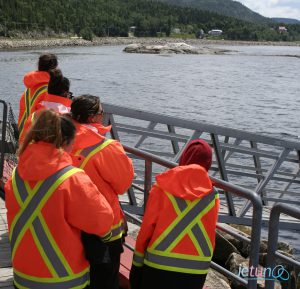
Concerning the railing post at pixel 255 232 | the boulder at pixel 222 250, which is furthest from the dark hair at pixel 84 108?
the boulder at pixel 222 250

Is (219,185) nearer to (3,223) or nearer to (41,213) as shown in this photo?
(41,213)

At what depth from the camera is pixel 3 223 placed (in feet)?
18.9

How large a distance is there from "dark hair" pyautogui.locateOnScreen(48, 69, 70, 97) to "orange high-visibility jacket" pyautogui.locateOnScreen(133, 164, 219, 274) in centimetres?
169

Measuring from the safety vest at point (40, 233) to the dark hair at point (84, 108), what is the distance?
0.62 metres

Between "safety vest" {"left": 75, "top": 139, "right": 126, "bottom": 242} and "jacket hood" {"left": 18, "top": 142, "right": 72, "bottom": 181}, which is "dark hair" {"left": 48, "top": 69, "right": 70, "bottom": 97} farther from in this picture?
"jacket hood" {"left": 18, "top": 142, "right": 72, "bottom": 181}

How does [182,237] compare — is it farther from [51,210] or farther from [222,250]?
[222,250]

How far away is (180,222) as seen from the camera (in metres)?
3.14

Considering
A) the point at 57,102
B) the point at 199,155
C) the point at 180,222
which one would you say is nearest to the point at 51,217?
the point at 180,222

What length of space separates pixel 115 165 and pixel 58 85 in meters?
1.46

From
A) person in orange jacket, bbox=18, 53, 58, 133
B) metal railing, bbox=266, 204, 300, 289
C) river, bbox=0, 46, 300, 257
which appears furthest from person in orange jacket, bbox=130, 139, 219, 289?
river, bbox=0, 46, 300, 257

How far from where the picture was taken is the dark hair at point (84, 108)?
3.40 meters

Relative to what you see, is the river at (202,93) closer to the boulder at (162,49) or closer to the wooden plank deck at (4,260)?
the wooden plank deck at (4,260)

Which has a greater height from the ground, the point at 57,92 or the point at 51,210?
the point at 57,92

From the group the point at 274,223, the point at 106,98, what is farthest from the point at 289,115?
the point at 274,223
